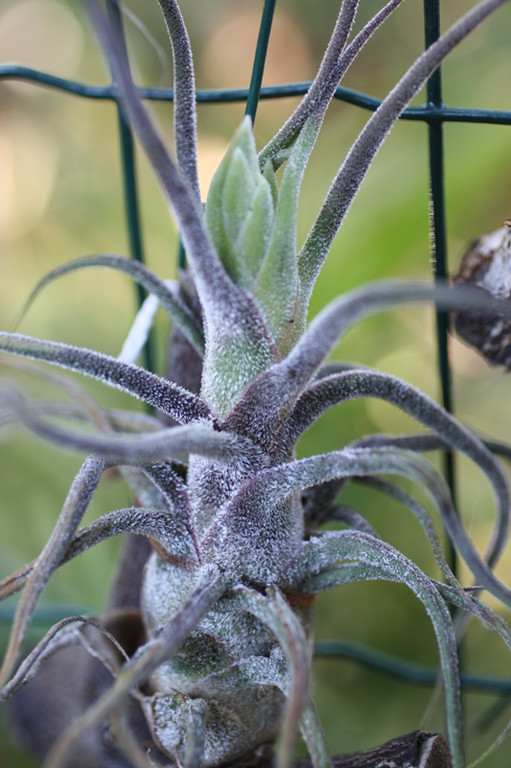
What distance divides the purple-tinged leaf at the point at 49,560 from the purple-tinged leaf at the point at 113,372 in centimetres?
5

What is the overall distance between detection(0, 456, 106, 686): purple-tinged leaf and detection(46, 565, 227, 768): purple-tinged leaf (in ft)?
0.14

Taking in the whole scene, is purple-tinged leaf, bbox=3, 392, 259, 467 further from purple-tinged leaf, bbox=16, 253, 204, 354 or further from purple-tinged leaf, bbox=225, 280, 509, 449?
purple-tinged leaf, bbox=16, 253, 204, 354

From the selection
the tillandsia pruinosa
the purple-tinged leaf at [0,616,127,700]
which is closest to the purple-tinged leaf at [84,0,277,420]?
the tillandsia pruinosa

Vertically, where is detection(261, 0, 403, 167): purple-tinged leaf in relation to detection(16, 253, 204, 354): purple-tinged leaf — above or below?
above

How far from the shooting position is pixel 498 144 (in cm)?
105

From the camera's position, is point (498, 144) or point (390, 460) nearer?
point (390, 460)

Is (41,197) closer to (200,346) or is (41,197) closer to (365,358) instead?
(365,358)

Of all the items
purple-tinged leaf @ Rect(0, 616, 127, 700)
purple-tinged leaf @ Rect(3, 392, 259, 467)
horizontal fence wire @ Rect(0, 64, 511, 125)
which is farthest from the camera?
horizontal fence wire @ Rect(0, 64, 511, 125)

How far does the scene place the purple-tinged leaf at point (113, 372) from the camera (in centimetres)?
31

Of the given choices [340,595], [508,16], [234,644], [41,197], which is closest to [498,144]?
[508,16]

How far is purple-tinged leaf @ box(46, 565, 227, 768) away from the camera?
24 centimetres

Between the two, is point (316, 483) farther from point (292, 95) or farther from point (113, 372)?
point (292, 95)

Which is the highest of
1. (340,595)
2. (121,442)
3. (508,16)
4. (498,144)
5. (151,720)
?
(508,16)

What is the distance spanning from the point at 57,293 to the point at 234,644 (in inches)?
38.7
